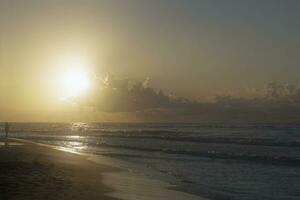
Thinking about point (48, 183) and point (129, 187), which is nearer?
point (48, 183)

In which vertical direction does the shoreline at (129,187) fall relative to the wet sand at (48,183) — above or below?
below

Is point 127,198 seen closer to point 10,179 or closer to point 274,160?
point 10,179

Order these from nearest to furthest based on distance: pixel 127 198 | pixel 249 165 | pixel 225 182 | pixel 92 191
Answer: pixel 127 198, pixel 92 191, pixel 225 182, pixel 249 165

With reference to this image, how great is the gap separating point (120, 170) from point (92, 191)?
28.1 feet

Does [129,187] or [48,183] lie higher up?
[48,183]

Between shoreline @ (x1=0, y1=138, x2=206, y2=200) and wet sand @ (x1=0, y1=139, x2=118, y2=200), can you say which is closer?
wet sand @ (x1=0, y1=139, x2=118, y2=200)

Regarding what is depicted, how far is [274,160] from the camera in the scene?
34406mm

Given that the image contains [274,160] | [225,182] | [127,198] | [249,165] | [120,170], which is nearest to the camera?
[127,198]

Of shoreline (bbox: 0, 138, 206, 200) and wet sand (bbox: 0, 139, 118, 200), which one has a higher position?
wet sand (bbox: 0, 139, 118, 200)

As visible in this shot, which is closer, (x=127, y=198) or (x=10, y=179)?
(x=127, y=198)

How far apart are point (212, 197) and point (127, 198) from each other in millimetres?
3228

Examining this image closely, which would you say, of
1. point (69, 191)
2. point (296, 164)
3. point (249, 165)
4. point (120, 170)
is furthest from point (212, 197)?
point (296, 164)

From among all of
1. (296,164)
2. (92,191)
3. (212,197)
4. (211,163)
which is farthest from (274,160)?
(92,191)

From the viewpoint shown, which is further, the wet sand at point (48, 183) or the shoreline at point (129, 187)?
the shoreline at point (129, 187)
